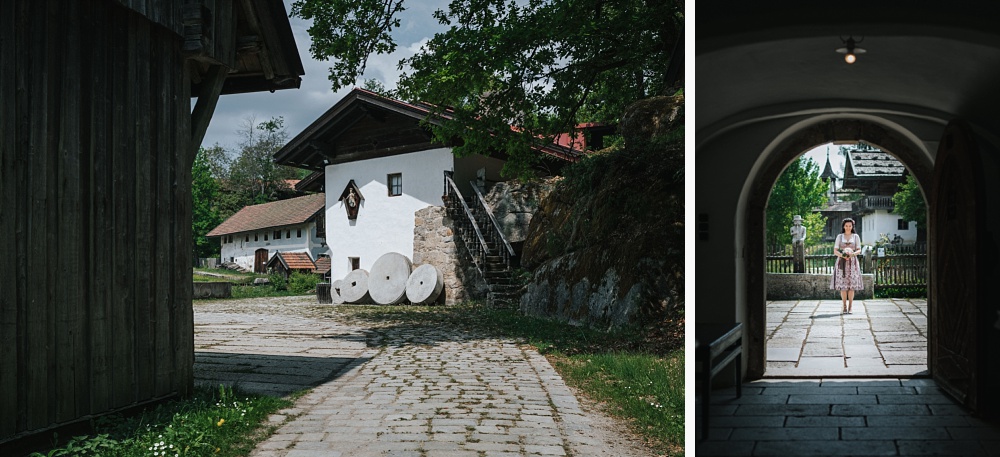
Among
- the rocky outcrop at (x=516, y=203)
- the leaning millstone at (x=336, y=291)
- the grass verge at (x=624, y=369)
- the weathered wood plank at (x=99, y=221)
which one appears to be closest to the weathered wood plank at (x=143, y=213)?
the weathered wood plank at (x=99, y=221)

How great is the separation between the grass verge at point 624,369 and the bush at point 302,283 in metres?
13.7

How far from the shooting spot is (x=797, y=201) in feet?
6.13

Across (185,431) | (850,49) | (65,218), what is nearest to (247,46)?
(65,218)

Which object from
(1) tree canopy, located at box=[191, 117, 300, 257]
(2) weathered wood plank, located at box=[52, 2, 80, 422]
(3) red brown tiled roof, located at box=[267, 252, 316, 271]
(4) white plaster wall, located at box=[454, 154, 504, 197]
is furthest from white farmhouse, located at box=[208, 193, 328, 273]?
(2) weathered wood plank, located at box=[52, 2, 80, 422]

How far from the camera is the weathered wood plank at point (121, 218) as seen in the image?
3.53 meters

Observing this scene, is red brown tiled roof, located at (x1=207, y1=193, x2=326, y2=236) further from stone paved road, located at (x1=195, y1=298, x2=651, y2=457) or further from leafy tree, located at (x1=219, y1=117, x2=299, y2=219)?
stone paved road, located at (x1=195, y1=298, x2=651, y2=457)

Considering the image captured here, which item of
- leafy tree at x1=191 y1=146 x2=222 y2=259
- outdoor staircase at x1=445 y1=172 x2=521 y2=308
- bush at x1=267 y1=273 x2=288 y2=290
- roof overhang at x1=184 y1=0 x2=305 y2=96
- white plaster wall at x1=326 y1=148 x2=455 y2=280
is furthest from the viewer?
leafy tree at x1=191 y1=146 x2=222 y2=259

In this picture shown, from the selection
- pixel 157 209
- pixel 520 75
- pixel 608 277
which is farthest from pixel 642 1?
pixel 157 209

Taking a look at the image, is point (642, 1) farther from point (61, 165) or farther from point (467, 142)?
point (61, 165)

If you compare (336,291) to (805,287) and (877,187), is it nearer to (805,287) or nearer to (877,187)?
(805,287)

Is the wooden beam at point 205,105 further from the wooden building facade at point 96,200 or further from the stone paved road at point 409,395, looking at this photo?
the stone paved road at point 409,395

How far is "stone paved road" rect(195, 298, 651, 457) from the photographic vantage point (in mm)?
3242

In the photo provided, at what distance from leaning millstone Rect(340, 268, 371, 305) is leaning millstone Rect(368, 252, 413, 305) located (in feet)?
1.25

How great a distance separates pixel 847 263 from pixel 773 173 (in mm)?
602
